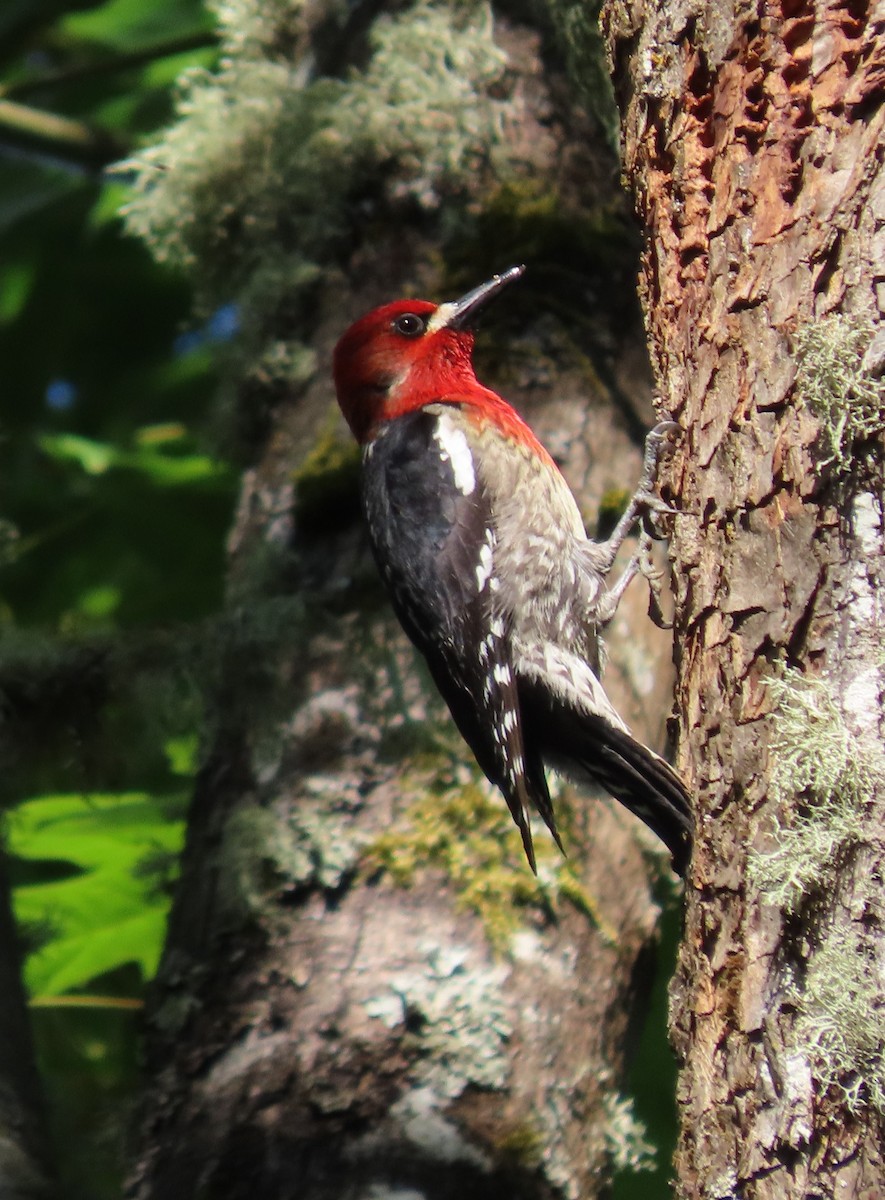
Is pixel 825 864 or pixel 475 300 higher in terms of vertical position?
pixel 475 300

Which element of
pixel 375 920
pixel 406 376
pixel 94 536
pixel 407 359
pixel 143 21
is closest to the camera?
pixel 375 920

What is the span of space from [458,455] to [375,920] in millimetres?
1220

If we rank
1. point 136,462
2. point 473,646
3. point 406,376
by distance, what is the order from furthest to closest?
point 136,462 → point 406,376 → point 473,646

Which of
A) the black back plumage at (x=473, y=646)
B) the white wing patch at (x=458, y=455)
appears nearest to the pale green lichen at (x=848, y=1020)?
the black back plumage at (x=473, y=646)

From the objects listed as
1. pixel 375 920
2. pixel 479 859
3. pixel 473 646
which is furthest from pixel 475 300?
pixel 375 920

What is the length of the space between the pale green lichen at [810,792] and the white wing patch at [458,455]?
1.71 meters

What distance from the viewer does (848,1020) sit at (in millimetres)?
1555

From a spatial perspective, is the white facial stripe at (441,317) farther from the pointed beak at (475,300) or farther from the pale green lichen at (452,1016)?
the pale green lichen at (452,1016)

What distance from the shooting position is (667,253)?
2.13m

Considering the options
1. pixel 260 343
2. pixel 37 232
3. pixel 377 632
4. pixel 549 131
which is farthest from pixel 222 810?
pixel 37 232

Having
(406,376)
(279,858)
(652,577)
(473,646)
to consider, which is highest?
(406,376)

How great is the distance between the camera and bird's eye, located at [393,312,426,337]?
10.9 feet

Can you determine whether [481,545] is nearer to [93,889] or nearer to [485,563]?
[485,563]

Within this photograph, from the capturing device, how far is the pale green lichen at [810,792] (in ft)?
5.36
